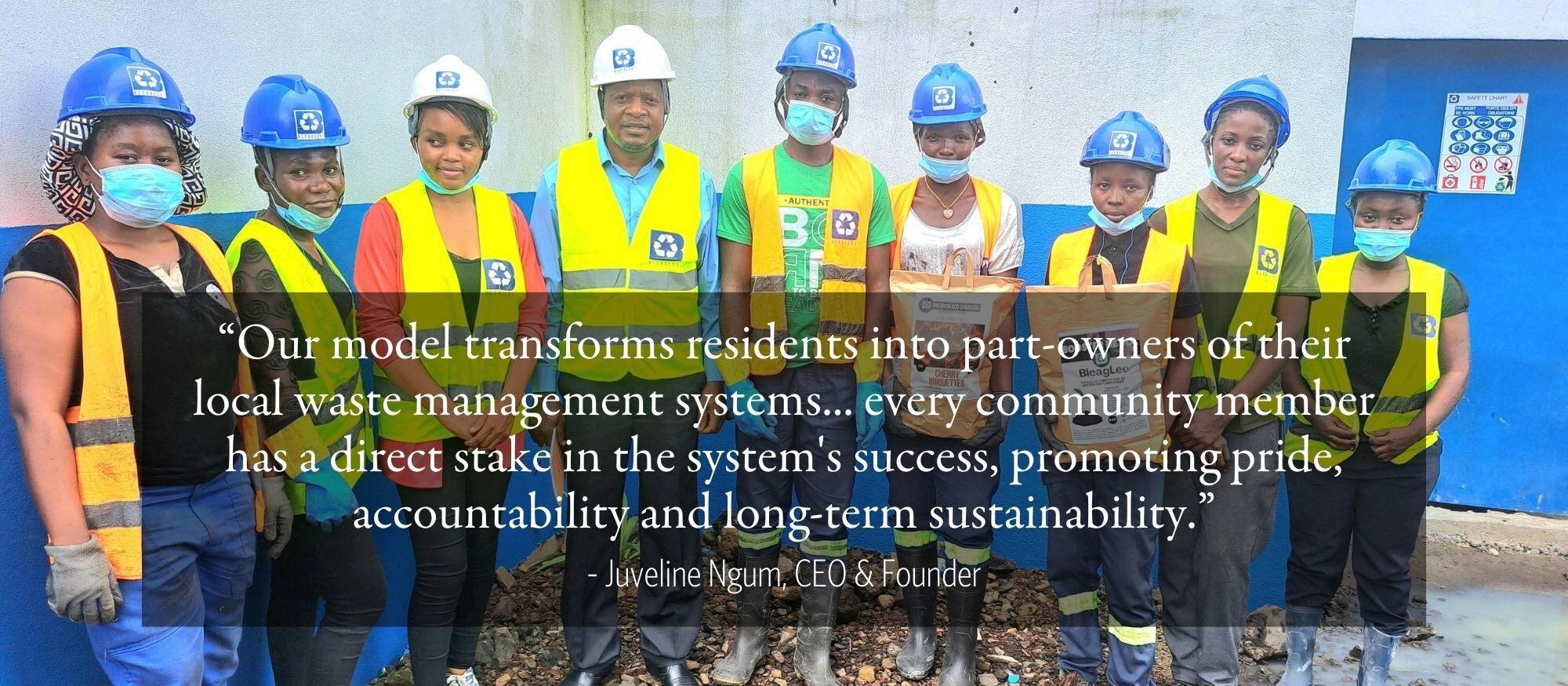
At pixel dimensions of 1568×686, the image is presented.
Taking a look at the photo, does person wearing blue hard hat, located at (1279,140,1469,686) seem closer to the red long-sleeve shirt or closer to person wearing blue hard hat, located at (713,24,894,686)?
person wearing blue hard hat, located at (713,24,894,686)

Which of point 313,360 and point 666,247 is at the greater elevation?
point 666,247

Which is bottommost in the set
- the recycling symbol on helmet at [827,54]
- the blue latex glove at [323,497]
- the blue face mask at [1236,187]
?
the blue latex glove at [323,497]

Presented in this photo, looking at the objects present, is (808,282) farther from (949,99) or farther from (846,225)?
(949,99)

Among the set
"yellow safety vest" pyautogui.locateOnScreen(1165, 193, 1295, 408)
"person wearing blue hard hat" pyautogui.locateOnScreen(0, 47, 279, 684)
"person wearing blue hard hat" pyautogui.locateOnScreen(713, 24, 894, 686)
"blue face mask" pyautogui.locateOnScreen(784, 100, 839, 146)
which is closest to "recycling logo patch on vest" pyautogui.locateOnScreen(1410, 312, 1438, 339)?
"yellow safety vest" pyautogui.locateOnScreen(1165, 193, 1295, 408)

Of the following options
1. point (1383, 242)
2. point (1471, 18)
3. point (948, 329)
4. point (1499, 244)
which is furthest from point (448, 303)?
point (1499, 244)

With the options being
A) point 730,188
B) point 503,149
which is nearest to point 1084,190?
point 730,188

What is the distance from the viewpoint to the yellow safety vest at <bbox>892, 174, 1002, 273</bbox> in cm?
319

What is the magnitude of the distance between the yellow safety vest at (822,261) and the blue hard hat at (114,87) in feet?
5.68

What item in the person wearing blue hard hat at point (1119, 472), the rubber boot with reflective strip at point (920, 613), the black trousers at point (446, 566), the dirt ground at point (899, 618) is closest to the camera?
the black trousers at point (446, 566)

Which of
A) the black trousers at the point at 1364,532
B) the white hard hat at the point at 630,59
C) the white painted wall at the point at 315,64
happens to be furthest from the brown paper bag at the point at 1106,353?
the white painted wall at the point at 315,64

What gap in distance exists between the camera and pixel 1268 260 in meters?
3.07

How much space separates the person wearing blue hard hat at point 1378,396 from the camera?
10.1 ft

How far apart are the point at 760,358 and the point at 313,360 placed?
4.71ft

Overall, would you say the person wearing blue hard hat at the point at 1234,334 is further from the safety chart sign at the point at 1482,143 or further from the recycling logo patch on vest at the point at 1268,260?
the safety chart sign at the point at 1482,143
